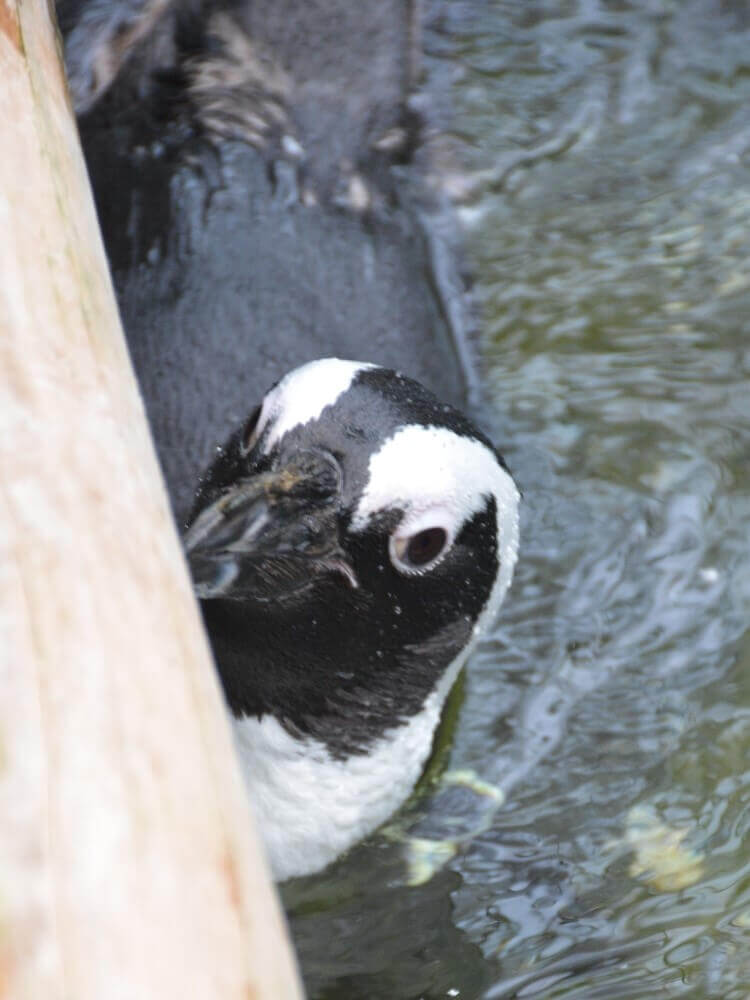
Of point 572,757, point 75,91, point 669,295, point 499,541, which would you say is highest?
point 75,91

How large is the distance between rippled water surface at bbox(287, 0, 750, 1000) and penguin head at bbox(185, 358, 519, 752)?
1.43 feet

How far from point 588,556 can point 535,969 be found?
1.11m

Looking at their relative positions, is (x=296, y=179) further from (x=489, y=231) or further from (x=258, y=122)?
(x=489, y=231)

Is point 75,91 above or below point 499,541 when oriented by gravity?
above

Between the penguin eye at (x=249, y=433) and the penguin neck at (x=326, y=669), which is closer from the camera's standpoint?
the penguin eye at (x=249, y=433)

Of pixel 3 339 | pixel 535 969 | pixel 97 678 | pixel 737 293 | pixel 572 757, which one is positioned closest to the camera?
pixel 97 678

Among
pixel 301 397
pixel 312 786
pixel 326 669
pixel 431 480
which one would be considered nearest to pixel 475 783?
pixel 312 786

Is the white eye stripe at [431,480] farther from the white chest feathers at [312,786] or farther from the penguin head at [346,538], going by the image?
the white chest feathers at [312,786]

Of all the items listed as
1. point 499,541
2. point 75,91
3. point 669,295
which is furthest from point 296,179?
point 499,541

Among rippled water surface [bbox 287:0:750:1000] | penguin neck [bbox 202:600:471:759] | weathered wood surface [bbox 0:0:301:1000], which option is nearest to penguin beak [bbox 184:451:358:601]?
penguin neck [bbox 202:600:471:759]

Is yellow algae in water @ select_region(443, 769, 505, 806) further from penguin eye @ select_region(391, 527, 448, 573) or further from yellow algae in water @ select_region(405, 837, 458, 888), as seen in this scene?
penguin eye @ select_region(391, 527, 448, 573)

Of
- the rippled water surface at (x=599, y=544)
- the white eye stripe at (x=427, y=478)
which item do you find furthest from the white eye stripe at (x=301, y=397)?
the rippled water surface at (x=599, y=544)

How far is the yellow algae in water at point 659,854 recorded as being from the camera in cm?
253

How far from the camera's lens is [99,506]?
1.27 metres
